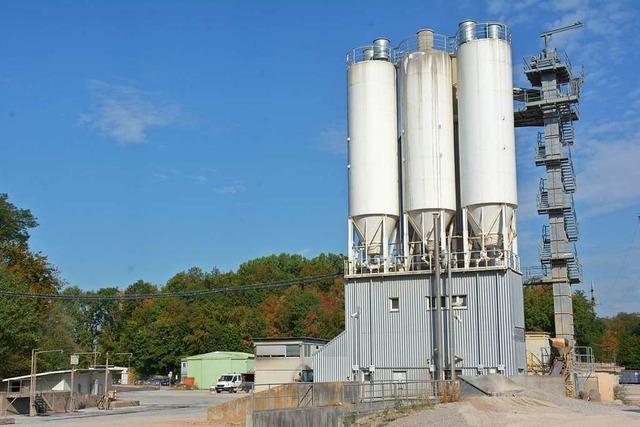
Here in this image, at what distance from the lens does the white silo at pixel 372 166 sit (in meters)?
43.4

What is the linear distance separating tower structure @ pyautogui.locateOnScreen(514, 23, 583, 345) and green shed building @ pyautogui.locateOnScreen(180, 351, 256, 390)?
34.4m

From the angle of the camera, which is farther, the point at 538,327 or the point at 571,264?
the point at 538,327

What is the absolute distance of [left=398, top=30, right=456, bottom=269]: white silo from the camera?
4250 cm

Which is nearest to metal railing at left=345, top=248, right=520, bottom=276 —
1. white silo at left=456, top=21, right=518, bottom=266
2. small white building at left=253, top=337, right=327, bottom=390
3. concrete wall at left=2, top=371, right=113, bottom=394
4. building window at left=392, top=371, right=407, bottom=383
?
Result: white silo at left=456, top=21, right=518, bottom=266

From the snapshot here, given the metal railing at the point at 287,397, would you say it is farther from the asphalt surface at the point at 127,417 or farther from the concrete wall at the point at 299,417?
the asphalt surface at the point at 127,417

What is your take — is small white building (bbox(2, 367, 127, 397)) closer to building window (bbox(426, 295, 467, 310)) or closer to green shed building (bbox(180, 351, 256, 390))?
building window (bbox(426, 295, 467, 310))

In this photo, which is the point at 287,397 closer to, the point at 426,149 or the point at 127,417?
the point at 127,417

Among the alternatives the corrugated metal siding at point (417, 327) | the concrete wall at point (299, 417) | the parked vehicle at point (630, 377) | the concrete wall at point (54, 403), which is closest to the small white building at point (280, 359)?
the corrugated metal siding at point (417, 327)

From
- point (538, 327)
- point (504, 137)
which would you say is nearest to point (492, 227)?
point (504, 137)

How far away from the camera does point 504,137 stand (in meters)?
42.1

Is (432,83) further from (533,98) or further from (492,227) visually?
(533,98)

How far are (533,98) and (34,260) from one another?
4794 cm

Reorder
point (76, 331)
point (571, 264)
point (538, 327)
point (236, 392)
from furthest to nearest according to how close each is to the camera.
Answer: point (76, 331), point (538, 327), point (236, 392), point (571, 264)

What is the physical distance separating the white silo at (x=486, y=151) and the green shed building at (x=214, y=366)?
1941 inches
